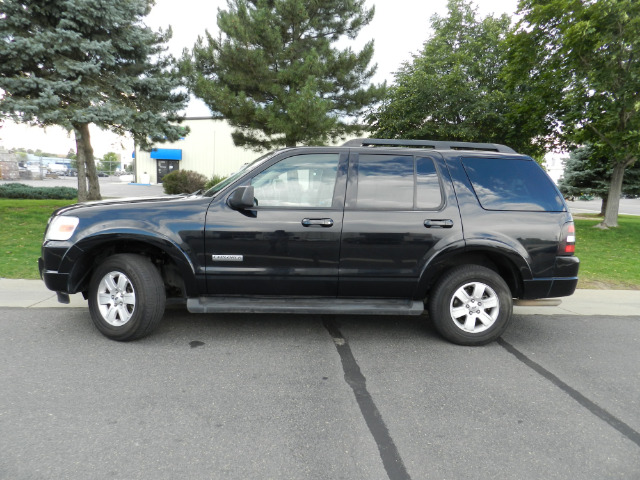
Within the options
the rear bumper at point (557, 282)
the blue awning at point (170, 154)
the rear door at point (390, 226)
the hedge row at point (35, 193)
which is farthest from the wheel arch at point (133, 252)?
the blue awning at point (170, 154)

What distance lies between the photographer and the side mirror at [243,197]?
378cm

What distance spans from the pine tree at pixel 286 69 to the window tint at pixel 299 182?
1042 cm

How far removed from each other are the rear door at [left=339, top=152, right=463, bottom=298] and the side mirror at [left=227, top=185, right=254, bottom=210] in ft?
2.93

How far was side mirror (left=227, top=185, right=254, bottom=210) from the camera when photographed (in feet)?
12.4

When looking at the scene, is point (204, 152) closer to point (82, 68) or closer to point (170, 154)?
point (170, 154)

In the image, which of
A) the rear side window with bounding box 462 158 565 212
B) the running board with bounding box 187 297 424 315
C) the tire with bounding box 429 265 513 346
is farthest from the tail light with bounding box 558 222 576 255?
the running board with bounding box 187 297 424 315

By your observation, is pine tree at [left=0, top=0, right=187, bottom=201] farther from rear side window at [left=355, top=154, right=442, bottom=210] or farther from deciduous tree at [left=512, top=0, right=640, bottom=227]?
deciduous tree at [left=512, top=0, right=640, bottom=227]

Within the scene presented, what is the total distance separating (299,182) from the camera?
412 cm

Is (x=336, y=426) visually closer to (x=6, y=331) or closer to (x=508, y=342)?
(x=508, y=342)

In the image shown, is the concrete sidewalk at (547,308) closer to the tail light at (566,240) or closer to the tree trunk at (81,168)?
the tail light at (566,240)

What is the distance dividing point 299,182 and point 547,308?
383 centimetres

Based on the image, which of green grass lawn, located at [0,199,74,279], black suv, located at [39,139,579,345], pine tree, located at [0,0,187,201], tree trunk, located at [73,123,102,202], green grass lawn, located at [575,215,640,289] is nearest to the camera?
black suv, located at [39,139,579,345]

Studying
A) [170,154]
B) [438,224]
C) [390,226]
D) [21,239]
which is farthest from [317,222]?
[170,154]

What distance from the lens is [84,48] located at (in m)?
11.3
